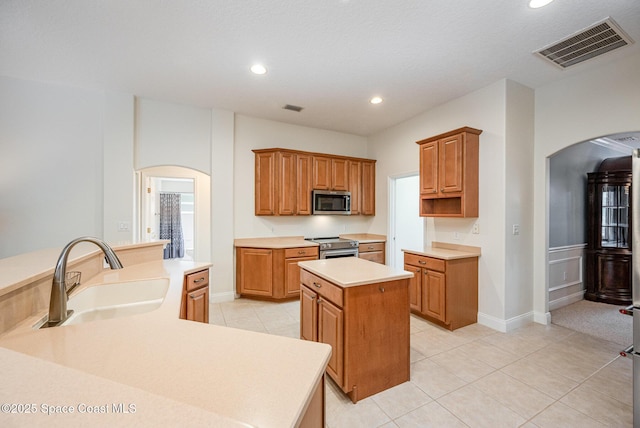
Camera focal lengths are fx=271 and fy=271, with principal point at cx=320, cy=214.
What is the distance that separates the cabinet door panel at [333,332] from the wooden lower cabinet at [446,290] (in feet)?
4.23

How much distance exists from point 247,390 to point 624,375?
3244 mm

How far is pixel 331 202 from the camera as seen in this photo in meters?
4.80

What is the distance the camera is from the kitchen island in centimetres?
192

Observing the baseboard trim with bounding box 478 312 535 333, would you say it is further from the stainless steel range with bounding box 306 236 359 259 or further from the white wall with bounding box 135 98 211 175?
the white wall with bounding box 135 98 211 175

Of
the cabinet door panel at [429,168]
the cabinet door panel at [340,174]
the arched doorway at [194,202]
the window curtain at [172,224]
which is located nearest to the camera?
the cabinet door panel at [429,168]

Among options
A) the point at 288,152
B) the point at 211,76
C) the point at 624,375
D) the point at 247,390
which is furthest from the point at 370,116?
the point at 247,390

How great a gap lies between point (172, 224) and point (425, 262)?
22.8 ft

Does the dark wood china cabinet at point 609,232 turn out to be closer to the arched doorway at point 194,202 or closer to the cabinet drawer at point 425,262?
the cabinet drawer at point 425,262

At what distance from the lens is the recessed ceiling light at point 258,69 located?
9.59 feet

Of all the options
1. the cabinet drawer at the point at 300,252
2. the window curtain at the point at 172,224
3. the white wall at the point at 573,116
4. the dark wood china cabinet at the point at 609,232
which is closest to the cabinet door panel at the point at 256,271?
the cabinet drawer at the point at 300,252

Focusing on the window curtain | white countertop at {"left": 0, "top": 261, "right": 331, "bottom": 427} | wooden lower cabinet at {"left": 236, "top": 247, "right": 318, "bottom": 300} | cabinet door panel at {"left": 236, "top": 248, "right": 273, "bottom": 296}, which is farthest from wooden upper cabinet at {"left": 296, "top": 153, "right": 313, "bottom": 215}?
→ the window curtain

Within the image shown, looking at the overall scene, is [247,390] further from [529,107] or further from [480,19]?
[529,107]

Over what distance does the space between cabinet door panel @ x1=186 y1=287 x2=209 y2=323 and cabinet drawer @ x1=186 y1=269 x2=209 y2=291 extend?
0.05m

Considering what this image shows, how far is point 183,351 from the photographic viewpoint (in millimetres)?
900
